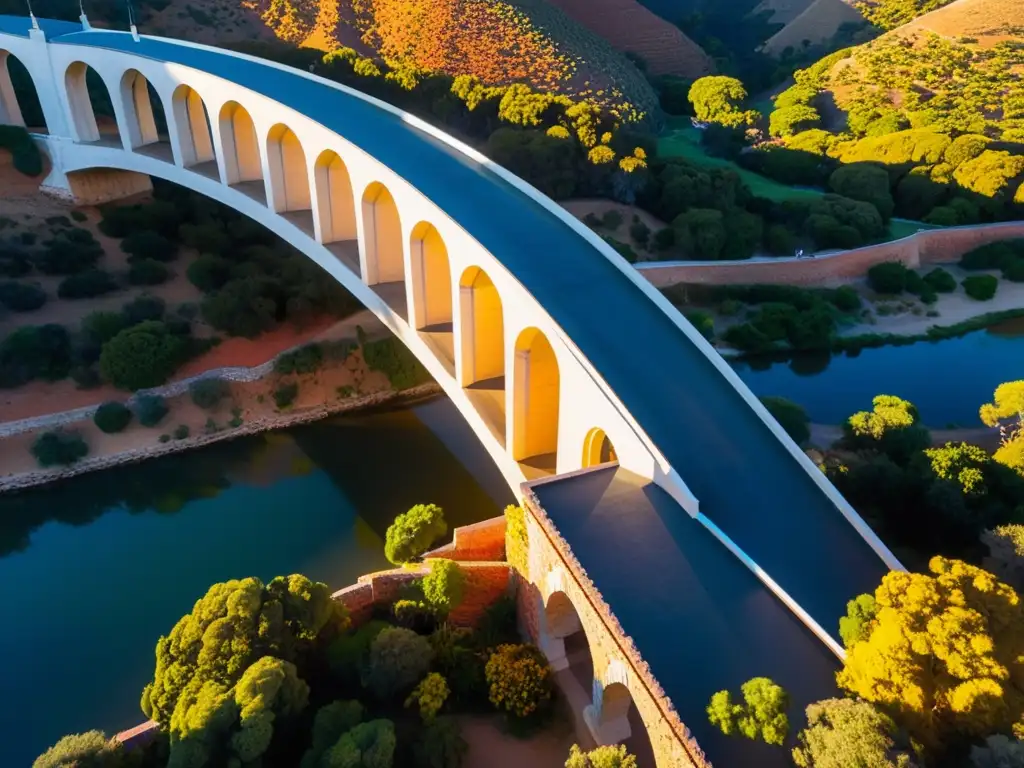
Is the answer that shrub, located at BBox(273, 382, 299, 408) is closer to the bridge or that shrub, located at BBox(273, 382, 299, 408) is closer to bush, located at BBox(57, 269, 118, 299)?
the bridge

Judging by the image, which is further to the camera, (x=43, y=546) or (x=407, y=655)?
(x=43, y=546)

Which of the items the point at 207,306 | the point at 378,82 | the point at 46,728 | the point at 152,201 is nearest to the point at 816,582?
the point at 46,728

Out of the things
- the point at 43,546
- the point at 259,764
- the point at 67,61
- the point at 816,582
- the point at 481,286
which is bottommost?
the point at 43,546

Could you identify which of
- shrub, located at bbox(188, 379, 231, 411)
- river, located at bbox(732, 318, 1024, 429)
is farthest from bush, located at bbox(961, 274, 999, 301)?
shrub, located at bbox(188, 379, 231, 411)

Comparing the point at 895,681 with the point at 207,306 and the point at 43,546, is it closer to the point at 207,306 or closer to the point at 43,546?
the point at 43,546

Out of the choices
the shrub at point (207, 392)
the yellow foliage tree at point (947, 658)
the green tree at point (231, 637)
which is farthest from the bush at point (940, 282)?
the green tree at point (231, 637)

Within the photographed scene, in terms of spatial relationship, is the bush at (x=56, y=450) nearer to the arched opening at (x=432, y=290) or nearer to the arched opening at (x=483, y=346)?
the arched opening at (x=432, y=290)

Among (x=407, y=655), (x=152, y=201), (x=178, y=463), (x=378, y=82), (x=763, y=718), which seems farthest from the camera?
(x=378, y=82)

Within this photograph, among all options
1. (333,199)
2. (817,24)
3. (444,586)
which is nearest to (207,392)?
(333,199)
